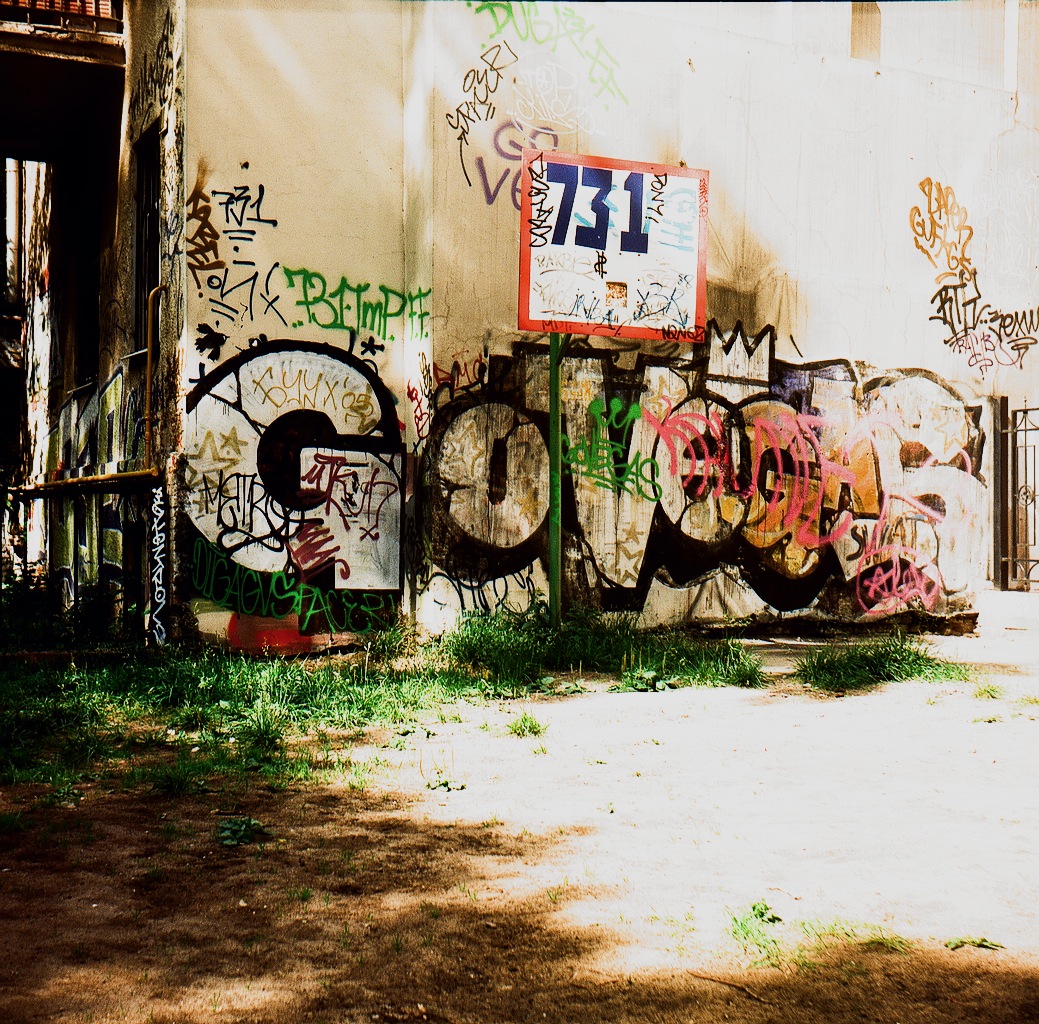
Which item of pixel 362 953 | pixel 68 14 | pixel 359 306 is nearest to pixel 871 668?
pixel 359 306

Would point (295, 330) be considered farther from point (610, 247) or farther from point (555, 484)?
point (610, 247)

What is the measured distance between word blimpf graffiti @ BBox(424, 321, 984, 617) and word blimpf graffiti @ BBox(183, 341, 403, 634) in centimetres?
55

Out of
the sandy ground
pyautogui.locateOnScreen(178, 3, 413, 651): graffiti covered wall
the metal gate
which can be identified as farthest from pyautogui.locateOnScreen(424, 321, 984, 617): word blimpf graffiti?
the sandy ground

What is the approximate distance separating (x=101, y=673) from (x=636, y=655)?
357 centimetres

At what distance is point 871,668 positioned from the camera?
7320 mm

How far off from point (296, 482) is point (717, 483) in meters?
3.61

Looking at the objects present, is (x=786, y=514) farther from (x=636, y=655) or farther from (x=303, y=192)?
(x=303, y=192)

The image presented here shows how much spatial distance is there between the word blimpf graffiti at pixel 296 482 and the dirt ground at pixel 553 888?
9.48 ft

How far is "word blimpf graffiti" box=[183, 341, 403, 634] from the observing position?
7938 mm

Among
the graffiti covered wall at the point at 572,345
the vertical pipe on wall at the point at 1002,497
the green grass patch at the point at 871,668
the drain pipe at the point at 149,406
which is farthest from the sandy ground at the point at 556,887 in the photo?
the vertical pipe on wall at the point at 1002,497

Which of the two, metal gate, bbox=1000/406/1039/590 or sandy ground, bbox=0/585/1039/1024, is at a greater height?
metal gate, bbox=1000/406/1039/590

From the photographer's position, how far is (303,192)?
820 centimetres

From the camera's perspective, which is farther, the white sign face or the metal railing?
the metal railing

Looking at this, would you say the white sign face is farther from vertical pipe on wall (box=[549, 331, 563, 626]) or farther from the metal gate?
the metal gate
